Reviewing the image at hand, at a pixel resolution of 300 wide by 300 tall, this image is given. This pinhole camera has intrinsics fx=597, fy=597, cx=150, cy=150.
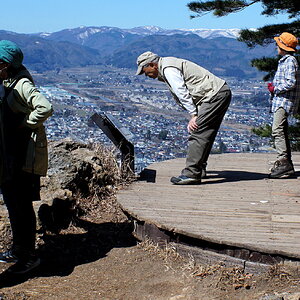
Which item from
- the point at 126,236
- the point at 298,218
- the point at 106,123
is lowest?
the point at 126,236

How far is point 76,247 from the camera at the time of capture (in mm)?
5465

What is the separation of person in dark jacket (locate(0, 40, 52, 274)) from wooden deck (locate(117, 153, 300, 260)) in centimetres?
109

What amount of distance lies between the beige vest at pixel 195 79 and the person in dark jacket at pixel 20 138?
1.77 m

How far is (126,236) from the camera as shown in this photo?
581 cm

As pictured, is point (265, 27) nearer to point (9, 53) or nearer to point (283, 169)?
point (283, 169)

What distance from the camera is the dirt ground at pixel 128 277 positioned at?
4.23 m

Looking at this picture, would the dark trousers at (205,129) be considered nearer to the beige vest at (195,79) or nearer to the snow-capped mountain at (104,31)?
the beige vest at (195,79)

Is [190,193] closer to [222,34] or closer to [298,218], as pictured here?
[298,218]

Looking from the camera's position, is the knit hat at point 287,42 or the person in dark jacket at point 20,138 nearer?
the person in dark jacket at point 20,138

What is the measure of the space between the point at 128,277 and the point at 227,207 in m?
1.29

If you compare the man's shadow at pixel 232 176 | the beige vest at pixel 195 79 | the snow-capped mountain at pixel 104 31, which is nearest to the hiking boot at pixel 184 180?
the man's shadow at pixel 232 176

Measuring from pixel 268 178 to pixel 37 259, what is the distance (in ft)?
10.1

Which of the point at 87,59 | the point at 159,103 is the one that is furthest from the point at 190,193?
the point at 87,59

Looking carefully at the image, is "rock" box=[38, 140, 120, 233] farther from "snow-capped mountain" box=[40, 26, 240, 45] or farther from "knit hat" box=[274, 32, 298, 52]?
"snow-capped mountain" box=[40, 26, 240, 45]
